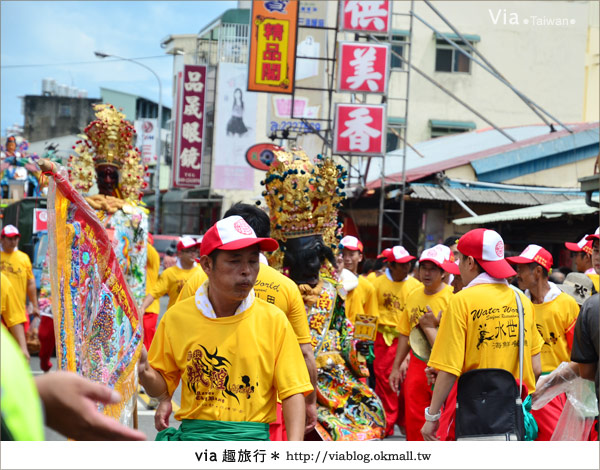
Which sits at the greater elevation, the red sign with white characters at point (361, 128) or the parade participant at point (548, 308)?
the red sign with white characters at point (361, 128)

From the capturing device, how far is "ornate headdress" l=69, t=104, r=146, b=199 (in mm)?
7785

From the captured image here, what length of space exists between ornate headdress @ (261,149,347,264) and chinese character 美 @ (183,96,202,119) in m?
25.1

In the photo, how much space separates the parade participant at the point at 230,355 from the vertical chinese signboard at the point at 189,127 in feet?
91.0

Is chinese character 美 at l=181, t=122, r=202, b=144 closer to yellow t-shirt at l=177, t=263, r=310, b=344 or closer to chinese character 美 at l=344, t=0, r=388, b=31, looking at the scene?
chinese character 美 at l=344, t=0, r=388, b=31

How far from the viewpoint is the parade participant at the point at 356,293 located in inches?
353

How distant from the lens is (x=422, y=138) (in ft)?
95.3

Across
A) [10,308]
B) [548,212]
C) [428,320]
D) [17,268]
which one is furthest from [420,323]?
[17,268]

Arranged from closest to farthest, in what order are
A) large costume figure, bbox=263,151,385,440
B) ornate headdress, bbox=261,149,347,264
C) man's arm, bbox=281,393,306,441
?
man's arm, bbox=281,393,306,441
large costume figure, bbox=263,151,385,440
ornate headdress, bbox=261,149,347,264

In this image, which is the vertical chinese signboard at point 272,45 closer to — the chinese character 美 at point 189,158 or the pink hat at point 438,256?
the pink hat at point 438,256

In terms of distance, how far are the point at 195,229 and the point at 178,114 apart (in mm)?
11029

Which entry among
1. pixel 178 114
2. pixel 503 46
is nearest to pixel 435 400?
pixel 503 46

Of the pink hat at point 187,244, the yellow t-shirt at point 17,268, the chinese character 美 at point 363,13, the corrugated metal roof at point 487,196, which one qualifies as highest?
the chinese character 美 at point 363,13

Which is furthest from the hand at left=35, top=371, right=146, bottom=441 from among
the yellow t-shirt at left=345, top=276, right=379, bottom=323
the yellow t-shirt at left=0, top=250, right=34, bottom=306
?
the yellow t-shirt at left=0, top=250, right=34, bottom=306

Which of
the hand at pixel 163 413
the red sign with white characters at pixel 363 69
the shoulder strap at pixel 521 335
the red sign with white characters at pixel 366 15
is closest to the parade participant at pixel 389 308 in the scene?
the shoulder strap at pixel 521 335
